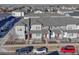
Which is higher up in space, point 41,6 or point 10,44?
point 41,6

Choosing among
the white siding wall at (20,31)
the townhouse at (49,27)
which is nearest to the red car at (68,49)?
the townhouse at (49,27)

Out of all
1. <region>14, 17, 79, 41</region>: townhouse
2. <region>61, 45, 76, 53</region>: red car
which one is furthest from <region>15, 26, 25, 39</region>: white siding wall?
<region>61, 45, 76, 53</region>: red car

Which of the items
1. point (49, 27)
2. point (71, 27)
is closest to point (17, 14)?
point (49, 27)

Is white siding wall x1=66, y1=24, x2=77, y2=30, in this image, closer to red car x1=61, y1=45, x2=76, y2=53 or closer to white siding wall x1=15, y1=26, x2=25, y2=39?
red car x1=61, y1=45, x2=76, y2=53

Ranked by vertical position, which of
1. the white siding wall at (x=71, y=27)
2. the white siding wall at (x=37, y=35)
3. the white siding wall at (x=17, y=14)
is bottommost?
the white siding wall at (x=37, y=35)

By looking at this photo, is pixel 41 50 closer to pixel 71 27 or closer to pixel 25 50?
pixel 25 50

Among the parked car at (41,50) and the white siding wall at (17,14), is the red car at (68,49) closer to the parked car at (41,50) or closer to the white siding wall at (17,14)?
the parked car at (41,50)

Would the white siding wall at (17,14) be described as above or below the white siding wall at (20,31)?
above
